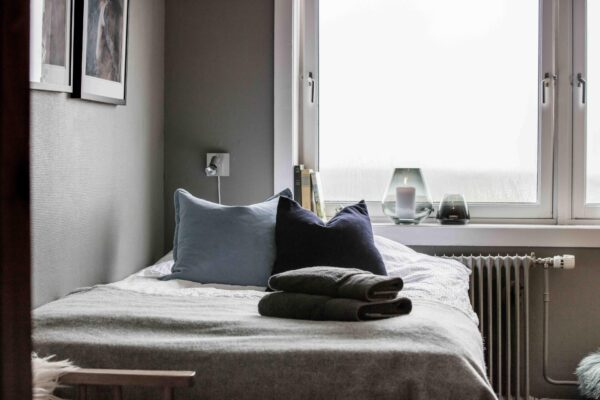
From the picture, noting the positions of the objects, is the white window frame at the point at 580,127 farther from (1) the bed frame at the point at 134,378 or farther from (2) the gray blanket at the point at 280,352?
(1) the bed frame at the point at 134,378

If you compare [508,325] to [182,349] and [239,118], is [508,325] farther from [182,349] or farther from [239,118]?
[182,349]

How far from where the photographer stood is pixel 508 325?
335 cm

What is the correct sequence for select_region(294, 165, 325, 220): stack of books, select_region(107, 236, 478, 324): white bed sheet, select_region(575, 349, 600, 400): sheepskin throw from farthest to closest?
1. select_region(294, 165, 325, 220): stack of books
2. select_region(575, 349, 600, 400): sheepskin throw
3. select_region(107, 236, 478, 324): white bed sheet

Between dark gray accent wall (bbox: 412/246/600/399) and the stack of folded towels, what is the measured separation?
1.45m

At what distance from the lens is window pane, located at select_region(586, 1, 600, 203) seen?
3.46 meters

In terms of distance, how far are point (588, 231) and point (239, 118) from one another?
1.48 m

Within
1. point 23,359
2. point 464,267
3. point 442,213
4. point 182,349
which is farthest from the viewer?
point 442,213

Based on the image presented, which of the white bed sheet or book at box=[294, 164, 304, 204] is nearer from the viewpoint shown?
the white bed sheet

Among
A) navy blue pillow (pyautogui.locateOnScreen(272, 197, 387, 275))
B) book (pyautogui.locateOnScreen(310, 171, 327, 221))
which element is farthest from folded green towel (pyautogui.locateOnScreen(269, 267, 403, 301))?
book (pyautogui.locateOnScreen(310, 171, 327, 221))

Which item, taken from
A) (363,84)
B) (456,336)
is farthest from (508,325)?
(456,336)

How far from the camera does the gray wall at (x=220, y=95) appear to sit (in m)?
3.54

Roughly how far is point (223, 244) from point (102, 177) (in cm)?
47

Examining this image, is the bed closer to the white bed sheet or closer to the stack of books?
the white bed sheet

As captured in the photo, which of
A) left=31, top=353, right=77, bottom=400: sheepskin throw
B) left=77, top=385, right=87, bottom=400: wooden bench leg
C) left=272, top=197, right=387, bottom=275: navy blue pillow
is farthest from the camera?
left=272, top=197, right=387, bottom=275: navy blue pillow
